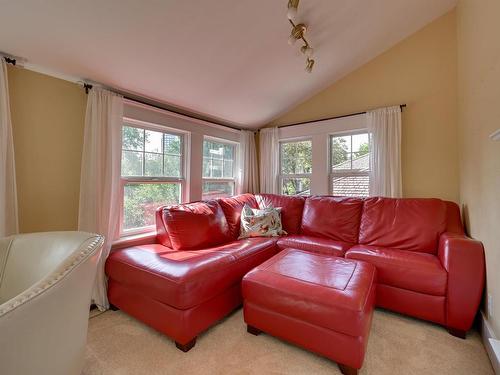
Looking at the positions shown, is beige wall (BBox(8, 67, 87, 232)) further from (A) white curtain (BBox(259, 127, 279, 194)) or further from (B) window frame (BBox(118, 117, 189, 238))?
(A) white curtain (BBox(259, 127, 279, 194))

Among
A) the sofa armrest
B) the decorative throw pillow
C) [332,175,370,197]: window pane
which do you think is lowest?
the sofa armrest

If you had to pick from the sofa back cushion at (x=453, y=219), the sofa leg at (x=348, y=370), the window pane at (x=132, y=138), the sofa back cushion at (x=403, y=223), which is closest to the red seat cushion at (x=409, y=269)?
the sofa back cushion at (x=403, y=223)

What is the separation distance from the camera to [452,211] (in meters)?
2.31

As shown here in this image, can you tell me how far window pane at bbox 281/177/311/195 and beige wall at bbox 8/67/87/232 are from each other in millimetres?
2760

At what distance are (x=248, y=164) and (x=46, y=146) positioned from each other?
8.19ft

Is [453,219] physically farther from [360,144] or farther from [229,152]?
[229,152]

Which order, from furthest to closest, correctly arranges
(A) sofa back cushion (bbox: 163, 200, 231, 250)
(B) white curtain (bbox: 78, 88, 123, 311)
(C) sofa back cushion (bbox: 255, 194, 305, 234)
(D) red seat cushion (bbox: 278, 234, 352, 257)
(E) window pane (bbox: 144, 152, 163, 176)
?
(C) sofa back cushion (bbox: 255, 194, 305, 234), (E) window pane (bbox: 144, 152, 163, 176), (D) red seat cushion (bbox: 278, 234, 352, 257), (A) sofa back cushion (bbox: 163, 200, 231, 250), (B) white curtain (bbox: 78, 88, 123, 311)

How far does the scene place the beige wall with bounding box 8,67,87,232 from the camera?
1806 mm

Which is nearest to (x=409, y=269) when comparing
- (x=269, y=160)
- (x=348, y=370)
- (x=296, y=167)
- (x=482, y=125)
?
(x=348, y=370)

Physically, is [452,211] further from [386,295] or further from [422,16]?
[422,16]

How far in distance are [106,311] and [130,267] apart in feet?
1.96

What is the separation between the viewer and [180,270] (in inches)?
64.9

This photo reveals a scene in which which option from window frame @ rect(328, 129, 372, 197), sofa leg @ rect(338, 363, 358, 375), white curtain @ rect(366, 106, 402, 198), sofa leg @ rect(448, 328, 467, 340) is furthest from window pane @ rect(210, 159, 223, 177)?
sofa leg @ rect(448, 328, 467, 340)

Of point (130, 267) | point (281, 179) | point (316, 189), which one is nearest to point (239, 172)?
point (281, 179)
